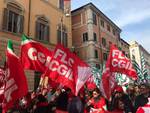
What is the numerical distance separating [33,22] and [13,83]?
16.4 m

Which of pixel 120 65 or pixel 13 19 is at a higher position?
pixel 13 19

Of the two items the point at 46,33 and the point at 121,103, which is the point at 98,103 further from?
the point at 46,33

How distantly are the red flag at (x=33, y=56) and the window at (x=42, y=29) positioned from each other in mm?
14332

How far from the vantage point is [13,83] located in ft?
19.6

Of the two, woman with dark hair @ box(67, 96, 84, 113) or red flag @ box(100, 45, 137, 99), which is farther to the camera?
red flag @ box(100, 45, 137, 99)

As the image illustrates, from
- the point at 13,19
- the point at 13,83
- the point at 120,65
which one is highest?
the point at 13,19

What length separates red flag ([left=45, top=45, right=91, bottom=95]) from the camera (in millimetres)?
7008

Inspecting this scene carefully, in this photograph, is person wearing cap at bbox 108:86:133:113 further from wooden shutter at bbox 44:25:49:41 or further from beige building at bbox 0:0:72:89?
wooden shutter at bbox 44:25:49:41

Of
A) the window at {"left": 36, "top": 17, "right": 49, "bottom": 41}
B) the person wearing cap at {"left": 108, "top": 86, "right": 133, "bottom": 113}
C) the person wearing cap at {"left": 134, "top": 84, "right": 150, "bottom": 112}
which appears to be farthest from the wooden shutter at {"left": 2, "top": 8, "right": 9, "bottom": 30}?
the person wearing cap at {"left": 134, "top": 84, "right": 150, "bottom": 112}

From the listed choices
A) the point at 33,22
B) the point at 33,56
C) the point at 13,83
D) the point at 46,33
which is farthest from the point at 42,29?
the point at 13,83

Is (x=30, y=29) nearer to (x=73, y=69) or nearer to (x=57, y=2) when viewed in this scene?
(x=57, y=2)

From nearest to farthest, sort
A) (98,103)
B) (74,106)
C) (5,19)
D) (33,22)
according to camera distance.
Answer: (74,106)
(98,103)
(5,19)
(33,22)

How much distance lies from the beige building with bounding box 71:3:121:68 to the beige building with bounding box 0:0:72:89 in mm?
4953

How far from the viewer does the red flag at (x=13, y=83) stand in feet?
18.9
